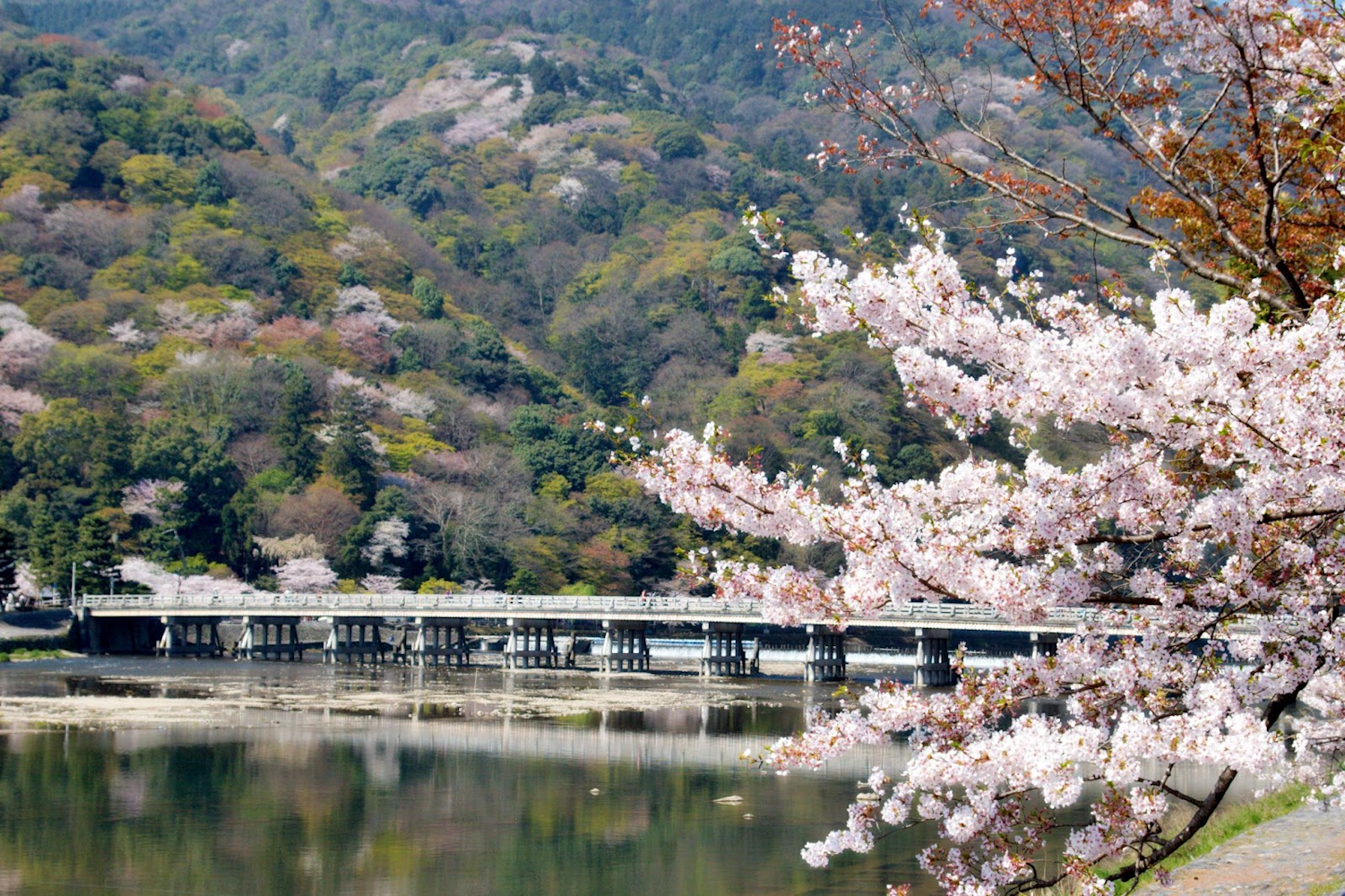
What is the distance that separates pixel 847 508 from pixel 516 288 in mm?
80783

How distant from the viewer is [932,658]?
40406mm

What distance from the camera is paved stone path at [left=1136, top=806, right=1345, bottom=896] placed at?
9.77m

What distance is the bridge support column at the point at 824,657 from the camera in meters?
41.1

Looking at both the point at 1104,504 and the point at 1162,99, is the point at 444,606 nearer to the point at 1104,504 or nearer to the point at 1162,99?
the point at 1162,99

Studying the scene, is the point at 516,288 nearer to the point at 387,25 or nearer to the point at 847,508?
the point at 387,25

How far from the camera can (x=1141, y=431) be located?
559cm

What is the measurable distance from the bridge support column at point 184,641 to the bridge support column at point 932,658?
2326 centimetres

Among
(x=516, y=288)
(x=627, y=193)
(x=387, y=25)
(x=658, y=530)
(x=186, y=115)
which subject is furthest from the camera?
(x=387, y=25)

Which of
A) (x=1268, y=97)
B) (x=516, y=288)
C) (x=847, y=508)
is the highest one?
(x=516, y=288)

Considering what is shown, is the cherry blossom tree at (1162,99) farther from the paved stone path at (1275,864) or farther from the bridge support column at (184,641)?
the bridge support column at (184,641)

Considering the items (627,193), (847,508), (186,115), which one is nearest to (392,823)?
(847,508)

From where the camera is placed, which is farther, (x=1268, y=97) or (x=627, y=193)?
(x=627, y=193)

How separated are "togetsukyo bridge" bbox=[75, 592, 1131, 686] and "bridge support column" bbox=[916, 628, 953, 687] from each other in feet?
0.15

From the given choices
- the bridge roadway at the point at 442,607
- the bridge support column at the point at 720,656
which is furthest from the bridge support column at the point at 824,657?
the bridge support column at the point at 720,656
